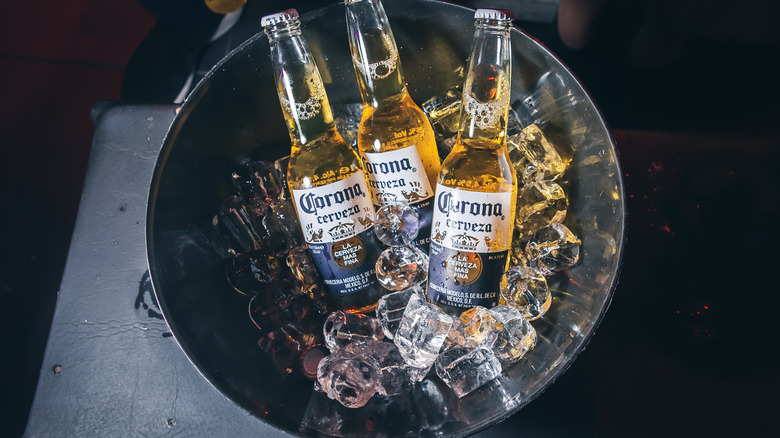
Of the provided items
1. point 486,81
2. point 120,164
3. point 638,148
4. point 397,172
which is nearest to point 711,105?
point 638,148

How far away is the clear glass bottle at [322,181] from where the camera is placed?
3.09ft

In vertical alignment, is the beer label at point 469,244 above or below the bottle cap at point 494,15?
below

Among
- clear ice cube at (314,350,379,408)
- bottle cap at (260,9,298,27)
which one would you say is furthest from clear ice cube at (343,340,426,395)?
bottle cap at (260,9,298,27)

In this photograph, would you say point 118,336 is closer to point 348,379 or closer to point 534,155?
point 348,379

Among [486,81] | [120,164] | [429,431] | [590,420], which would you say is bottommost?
[590,420]

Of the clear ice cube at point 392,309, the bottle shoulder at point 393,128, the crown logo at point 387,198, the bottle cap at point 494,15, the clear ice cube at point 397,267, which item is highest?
the bottle cap at point 494,15

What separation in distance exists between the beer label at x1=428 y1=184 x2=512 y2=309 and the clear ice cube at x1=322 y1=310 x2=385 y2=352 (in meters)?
0.17

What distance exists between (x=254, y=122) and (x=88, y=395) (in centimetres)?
80

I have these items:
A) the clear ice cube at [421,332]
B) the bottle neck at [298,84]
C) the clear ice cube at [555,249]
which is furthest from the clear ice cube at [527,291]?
the bottle neck at [298,84]

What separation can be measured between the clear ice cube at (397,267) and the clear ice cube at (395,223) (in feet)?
0.07

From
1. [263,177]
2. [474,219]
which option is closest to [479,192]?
[474,219]

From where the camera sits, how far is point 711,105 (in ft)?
5.07

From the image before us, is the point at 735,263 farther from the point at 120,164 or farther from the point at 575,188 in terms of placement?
the point at 120,164

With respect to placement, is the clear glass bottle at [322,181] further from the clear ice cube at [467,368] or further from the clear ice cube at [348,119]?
the clear ice cube at [467,368]
